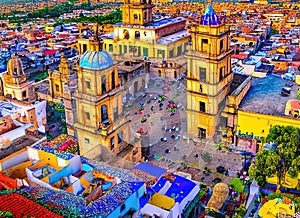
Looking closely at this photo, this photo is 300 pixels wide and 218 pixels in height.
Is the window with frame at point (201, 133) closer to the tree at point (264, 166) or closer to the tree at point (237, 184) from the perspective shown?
the tree at point (237, 184)

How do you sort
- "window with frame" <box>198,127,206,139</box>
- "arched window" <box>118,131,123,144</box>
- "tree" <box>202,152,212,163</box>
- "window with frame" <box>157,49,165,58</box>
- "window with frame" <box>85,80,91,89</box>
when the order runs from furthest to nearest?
"window with frame" <box>157,49,165,58</box>
"window with frame" <box>198,127,206,139</box>
"tree" <box>202,152,212,163</box>
"arched window" <box>118,131,123,144</box>
"window with frame" <box>85,80,91,89</box>

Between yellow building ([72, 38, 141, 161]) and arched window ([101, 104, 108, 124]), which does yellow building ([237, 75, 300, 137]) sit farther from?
arched window ([101, 104, 108, 124])

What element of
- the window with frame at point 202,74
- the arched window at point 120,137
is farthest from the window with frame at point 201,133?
the arched window at point 120,137

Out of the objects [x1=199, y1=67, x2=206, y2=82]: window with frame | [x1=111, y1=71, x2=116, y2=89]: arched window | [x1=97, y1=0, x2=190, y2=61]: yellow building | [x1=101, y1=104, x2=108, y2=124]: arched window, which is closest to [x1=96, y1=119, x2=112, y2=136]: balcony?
[x1=101, y1=104, x2=108, y2=124]: arched window

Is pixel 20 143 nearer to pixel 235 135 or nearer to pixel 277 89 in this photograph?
pixel 235 135

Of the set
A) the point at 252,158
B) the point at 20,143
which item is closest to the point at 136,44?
the point at 252,158

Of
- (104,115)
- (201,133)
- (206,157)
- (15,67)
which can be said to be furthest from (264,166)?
(15,67)
